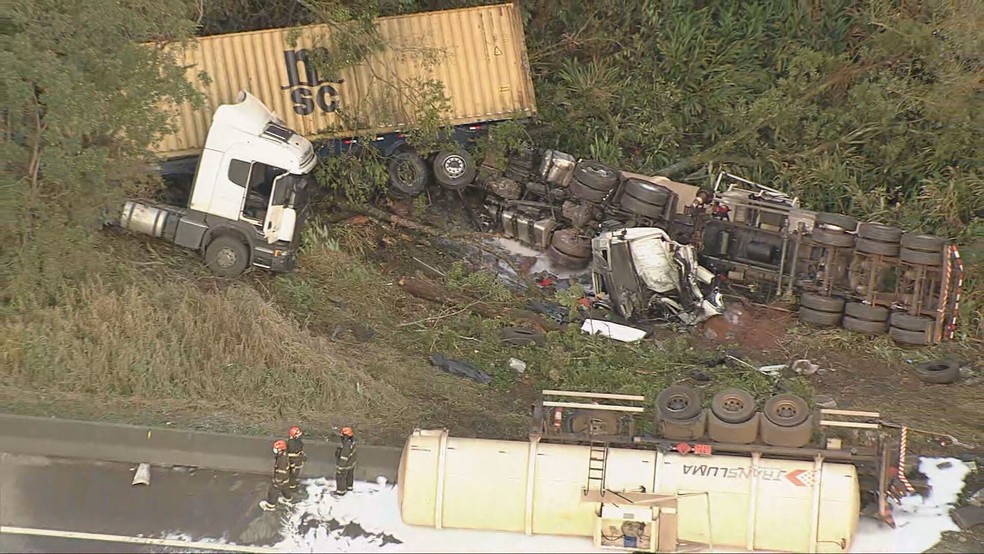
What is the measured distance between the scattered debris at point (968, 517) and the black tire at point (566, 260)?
279 inches

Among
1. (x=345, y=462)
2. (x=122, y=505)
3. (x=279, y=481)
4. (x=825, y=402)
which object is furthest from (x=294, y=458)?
(x=825, y=402)

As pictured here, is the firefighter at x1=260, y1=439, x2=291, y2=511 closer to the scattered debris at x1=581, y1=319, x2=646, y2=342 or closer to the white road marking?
the white road marking

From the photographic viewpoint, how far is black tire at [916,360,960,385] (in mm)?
12828

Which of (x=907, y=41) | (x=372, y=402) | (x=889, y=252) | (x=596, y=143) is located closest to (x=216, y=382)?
(x=372, y=402)

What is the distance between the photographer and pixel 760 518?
9320 millimetres

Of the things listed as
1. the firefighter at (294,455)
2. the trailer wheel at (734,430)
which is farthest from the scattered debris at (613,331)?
the firefighter at (294,455)

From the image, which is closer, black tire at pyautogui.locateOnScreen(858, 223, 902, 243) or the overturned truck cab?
black tire at pyautogui.locateOnScreen(858, 223, 902, 243)

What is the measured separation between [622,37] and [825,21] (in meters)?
3.72

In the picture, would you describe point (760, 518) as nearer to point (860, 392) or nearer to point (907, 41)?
point (860, 392)

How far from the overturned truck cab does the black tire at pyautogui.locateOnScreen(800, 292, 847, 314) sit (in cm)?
129

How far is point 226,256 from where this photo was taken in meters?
14.2

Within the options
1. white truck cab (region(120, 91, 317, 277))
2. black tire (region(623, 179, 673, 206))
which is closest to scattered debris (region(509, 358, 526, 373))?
black tire (region(623, 179, 673, 206))

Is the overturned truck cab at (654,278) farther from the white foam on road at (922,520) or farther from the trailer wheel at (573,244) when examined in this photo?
the white foam on road at (922,520)

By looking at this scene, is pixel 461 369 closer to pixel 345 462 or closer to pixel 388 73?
pixel 345 462
